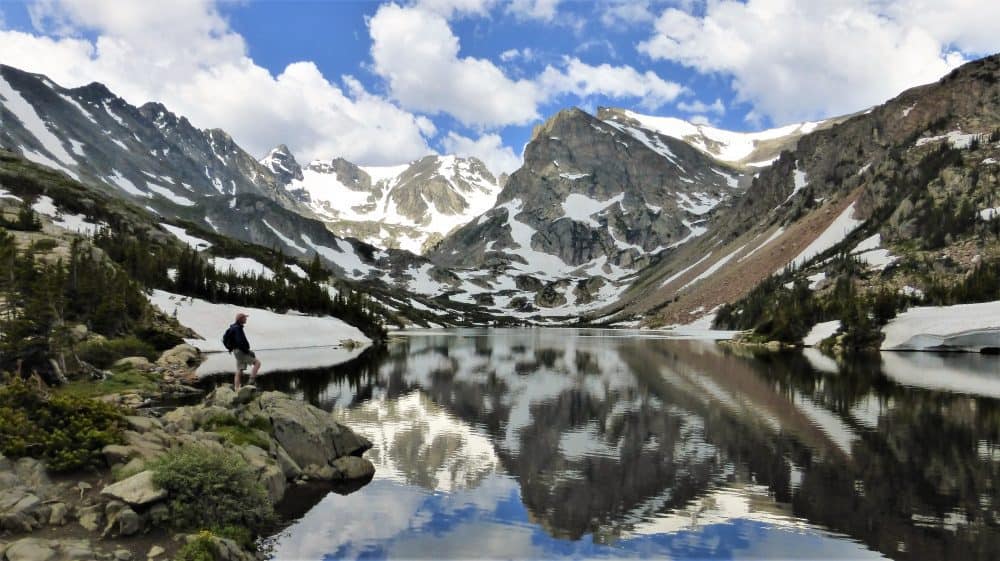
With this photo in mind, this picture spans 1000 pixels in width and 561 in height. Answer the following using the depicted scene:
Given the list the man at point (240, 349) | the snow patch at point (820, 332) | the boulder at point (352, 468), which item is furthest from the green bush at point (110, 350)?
the snow patch at point (820, 332)

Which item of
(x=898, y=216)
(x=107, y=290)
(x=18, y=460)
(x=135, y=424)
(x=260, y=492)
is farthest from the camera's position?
(x=898, y=216)

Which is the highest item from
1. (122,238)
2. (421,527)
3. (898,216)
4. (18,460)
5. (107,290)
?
(898,216)

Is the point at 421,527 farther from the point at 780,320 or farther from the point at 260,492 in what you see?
the point at 780,320

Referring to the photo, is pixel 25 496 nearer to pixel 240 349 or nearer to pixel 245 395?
pixel 245 395

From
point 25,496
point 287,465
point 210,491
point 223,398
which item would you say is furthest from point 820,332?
point 25,496

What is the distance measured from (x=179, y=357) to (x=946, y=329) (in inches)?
3619

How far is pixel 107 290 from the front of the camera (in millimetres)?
55812

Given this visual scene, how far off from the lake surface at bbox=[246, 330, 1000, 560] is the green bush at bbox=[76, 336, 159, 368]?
13306 millimetres

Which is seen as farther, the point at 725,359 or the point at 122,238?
the point at 122,238

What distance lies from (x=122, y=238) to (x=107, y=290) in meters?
66.1

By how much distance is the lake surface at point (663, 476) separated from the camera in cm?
1371

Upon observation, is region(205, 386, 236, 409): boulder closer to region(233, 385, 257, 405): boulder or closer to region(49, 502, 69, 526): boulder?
region(233, 385, 257, 405): boulder

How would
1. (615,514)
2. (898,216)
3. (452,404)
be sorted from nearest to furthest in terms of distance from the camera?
(615,514) < (452,404) < (898,216)

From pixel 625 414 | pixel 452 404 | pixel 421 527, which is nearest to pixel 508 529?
pixel 421 527
